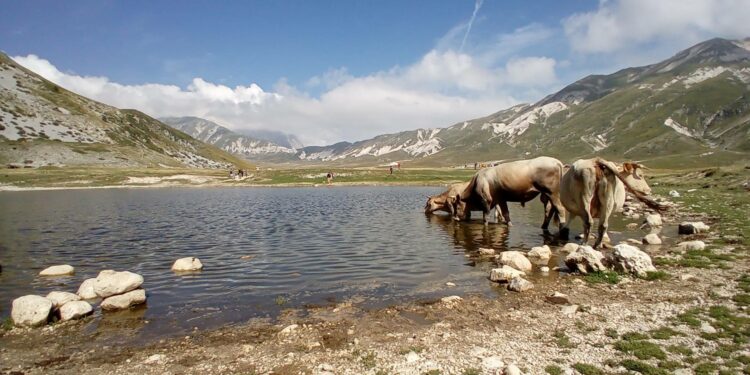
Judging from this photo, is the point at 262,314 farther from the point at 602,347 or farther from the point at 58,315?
the point at 602,347

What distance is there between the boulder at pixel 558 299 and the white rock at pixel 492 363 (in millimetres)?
5204

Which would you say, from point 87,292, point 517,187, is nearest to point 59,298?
point 87,292

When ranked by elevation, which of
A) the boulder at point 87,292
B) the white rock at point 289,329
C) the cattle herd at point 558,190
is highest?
the cattle herd at point 558,190

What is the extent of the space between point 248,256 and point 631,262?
18464 mm

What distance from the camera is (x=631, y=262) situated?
16.7 metres

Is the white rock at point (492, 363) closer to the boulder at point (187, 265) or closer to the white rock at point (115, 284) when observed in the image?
the white rock at point (115, 284)

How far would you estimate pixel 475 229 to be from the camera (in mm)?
32500

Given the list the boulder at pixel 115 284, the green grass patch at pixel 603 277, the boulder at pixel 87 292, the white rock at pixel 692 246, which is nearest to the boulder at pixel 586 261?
the green grass patch at pixel 603 277

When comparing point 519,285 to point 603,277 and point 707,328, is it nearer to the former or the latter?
point 603,277

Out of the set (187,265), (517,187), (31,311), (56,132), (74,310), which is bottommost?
(187,265)

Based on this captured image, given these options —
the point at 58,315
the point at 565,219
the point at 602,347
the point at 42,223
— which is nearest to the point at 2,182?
the point at 42,223

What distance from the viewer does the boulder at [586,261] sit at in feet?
56.6

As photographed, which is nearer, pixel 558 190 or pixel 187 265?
pixel 187 265

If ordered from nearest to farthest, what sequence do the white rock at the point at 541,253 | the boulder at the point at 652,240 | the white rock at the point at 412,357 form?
the white rock at the point at 412,357 < the white rock at the point at 541,253 < the boulder at the point at 652,240
